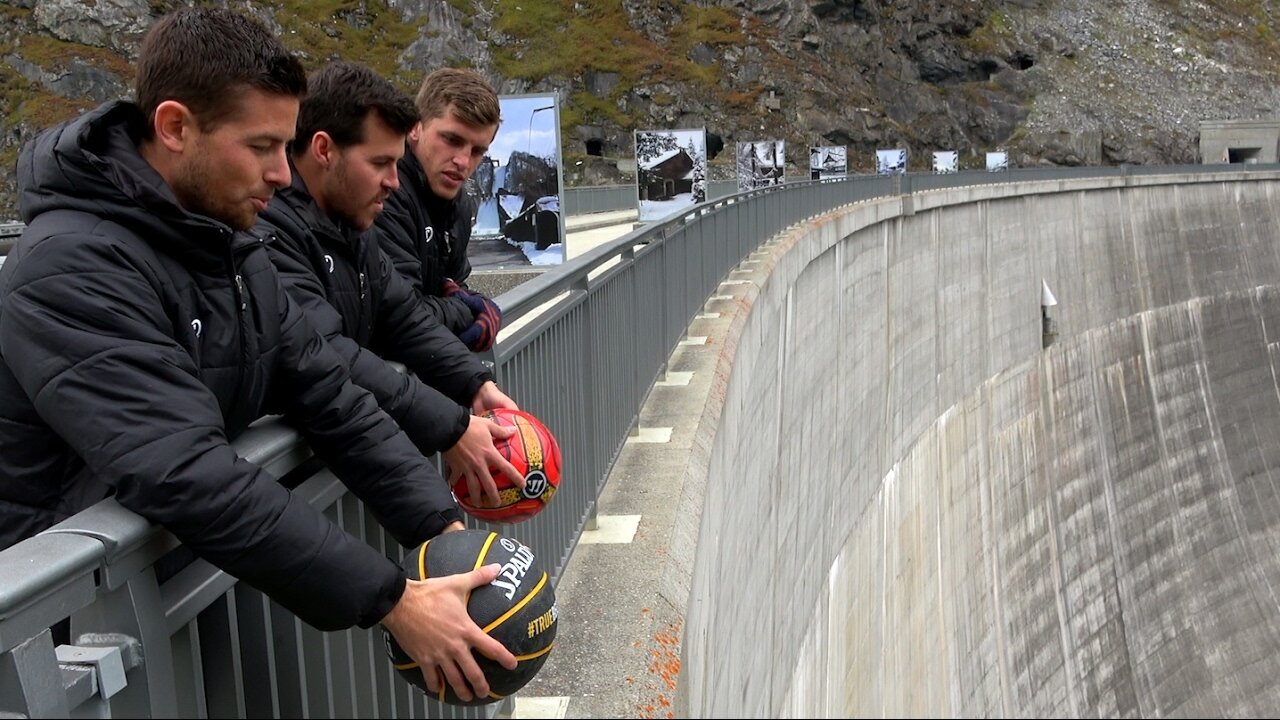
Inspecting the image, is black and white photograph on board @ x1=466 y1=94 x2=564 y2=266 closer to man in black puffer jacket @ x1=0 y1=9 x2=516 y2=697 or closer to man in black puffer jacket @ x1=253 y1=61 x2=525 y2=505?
man in black puffer jacket @ x1=253 y1=61 x2=525 y2=505

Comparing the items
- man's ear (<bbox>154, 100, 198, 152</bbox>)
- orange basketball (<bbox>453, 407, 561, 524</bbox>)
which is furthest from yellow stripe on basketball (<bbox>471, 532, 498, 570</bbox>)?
man's ear (<bbox>154, 100, 198, 152</bbox>)

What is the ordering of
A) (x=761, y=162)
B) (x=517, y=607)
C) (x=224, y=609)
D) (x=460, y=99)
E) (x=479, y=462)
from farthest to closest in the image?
1. (x=761, y=162)
2. (x=460, y=99)
3. (x=479, y=462)
4. (x=517, y=607)
5. (x=224, y=609)

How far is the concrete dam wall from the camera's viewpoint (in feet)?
31.2

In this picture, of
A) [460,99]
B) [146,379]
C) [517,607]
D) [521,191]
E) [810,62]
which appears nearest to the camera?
[146,379]

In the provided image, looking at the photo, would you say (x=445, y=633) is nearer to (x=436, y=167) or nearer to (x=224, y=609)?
(x=224, y=609)

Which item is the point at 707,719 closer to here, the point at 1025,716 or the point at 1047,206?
the point at 1025,716

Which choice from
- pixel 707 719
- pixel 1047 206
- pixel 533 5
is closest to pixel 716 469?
pixel 707 719

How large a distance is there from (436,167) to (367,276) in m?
0.78

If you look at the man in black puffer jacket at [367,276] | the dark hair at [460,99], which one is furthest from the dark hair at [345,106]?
the dark hair at [460,99]

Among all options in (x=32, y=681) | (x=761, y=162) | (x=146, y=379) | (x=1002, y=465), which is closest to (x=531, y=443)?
(x=146, y=379)

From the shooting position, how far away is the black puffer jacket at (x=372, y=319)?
2459 millimetres

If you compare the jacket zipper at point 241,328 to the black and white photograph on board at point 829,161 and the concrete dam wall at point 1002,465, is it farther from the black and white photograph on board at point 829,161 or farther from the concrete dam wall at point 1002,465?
the black and white photograph on board at point 829,161

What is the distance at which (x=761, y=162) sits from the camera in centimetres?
2552

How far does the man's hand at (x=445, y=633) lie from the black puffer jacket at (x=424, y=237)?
4.90ft
